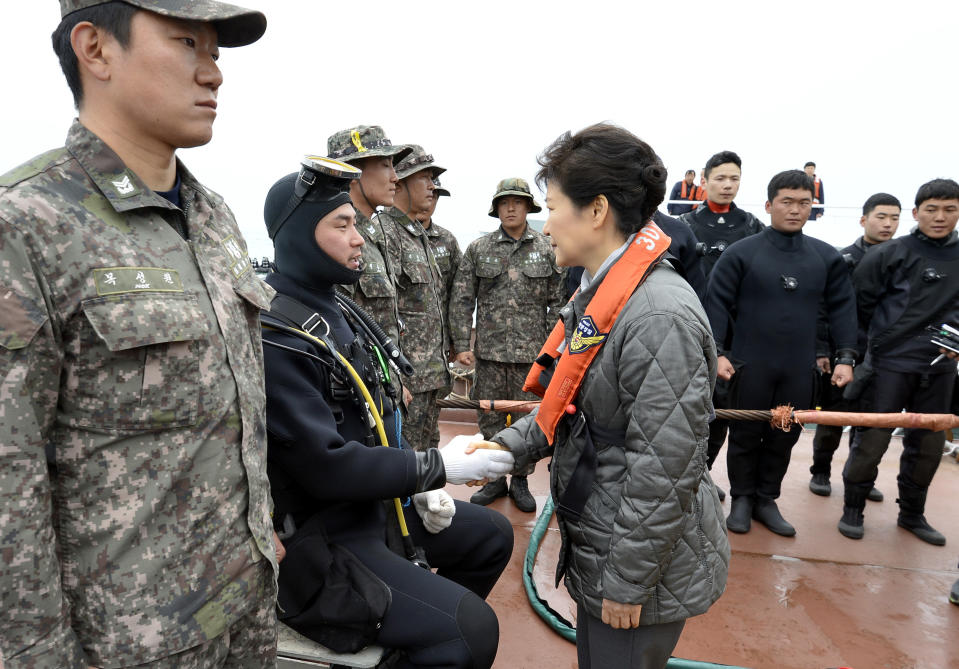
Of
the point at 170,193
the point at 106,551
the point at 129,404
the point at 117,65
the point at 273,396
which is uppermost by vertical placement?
the point at 117,65

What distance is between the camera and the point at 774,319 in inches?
151

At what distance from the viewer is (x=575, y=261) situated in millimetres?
1954

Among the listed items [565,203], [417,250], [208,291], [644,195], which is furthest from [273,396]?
[417,250]

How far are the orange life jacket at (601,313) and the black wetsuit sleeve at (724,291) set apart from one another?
2.36 m

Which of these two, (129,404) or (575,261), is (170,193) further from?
(575,261)

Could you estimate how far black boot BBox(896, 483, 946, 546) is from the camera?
3.99m

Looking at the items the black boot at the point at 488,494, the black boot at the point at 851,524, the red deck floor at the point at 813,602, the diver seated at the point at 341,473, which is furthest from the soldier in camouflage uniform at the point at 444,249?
the black boot at the point at 851,524

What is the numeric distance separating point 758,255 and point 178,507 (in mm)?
3739

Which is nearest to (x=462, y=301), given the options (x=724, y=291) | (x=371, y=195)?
(x=371, y=195)

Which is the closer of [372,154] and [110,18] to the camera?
[110,18]

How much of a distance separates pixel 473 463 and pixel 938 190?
3790 millimetres

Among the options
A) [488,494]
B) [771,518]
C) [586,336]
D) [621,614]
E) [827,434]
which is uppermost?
[586,336]

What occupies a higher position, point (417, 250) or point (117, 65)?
point (117, 65)

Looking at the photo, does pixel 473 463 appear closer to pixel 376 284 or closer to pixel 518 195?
pixel 376 284
